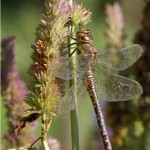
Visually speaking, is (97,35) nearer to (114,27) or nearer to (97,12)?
(97,12)

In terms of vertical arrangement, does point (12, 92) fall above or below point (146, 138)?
above

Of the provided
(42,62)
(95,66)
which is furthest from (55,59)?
(95,66)

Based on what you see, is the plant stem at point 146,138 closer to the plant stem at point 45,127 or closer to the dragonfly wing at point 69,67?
the dragonfly wing at point 69,67

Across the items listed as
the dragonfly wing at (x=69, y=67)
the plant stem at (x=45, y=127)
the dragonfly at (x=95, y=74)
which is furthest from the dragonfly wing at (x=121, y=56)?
the plant stem at (x=45, y=127)

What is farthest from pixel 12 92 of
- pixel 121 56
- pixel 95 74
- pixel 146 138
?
pixel 146 138

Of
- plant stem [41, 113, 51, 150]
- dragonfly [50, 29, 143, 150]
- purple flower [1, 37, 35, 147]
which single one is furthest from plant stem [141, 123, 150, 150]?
plant stem [41, 113, 51, 150]

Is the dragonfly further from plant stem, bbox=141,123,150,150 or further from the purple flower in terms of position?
plant stem, bbox=141,123,150,150

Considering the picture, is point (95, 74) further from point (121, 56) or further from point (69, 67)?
point (69, 67)
